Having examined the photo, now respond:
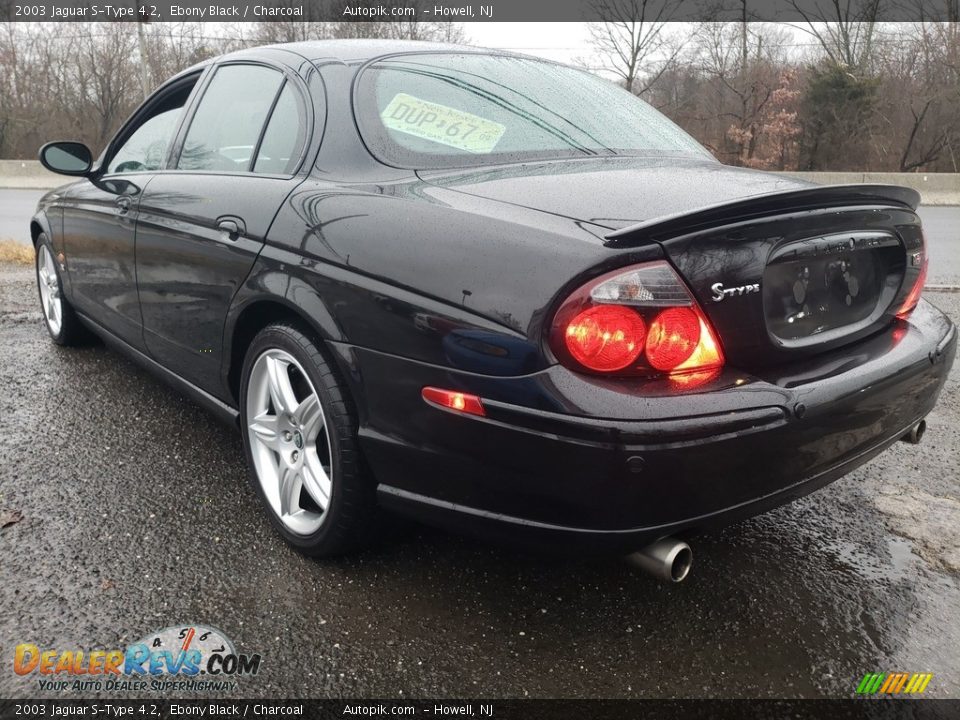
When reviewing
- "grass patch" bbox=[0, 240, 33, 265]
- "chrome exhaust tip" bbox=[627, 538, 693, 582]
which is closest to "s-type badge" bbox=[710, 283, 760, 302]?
"chrome exhaust tip" bbox=[627, 538, 693, 582]

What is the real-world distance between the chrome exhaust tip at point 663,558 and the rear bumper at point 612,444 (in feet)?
0.24

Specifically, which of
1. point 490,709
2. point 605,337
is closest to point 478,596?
point 490,709

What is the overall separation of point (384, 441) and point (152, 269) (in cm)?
161

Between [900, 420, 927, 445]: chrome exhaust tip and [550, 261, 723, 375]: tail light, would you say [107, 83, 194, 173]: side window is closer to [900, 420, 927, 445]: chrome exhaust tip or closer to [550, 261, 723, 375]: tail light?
[550, 261, 723, 375]: tail light

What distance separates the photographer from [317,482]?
2.29 m

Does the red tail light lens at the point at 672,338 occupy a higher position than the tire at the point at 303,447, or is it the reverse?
the red tail light lens at the point at 672,338

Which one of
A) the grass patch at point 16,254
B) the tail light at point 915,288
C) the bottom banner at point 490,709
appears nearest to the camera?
the bottom banner at point 490,709

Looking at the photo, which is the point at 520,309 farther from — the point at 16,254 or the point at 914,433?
the point at 16,254

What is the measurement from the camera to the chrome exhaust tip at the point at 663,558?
1.74 meters

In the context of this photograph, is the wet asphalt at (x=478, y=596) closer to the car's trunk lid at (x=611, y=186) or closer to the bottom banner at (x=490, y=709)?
the bottom banner at (x=490, y=709)

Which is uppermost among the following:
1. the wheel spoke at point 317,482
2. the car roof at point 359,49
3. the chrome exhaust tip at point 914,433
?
the car roof at point 359,49

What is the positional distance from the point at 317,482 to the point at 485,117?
1.27 m

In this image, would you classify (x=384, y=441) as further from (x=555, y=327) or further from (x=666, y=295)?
(x=666, y=295)

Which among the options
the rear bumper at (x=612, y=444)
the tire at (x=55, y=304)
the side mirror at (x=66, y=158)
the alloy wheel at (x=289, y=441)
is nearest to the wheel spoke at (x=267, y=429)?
the alloy wheel at (x=289, y=441)
